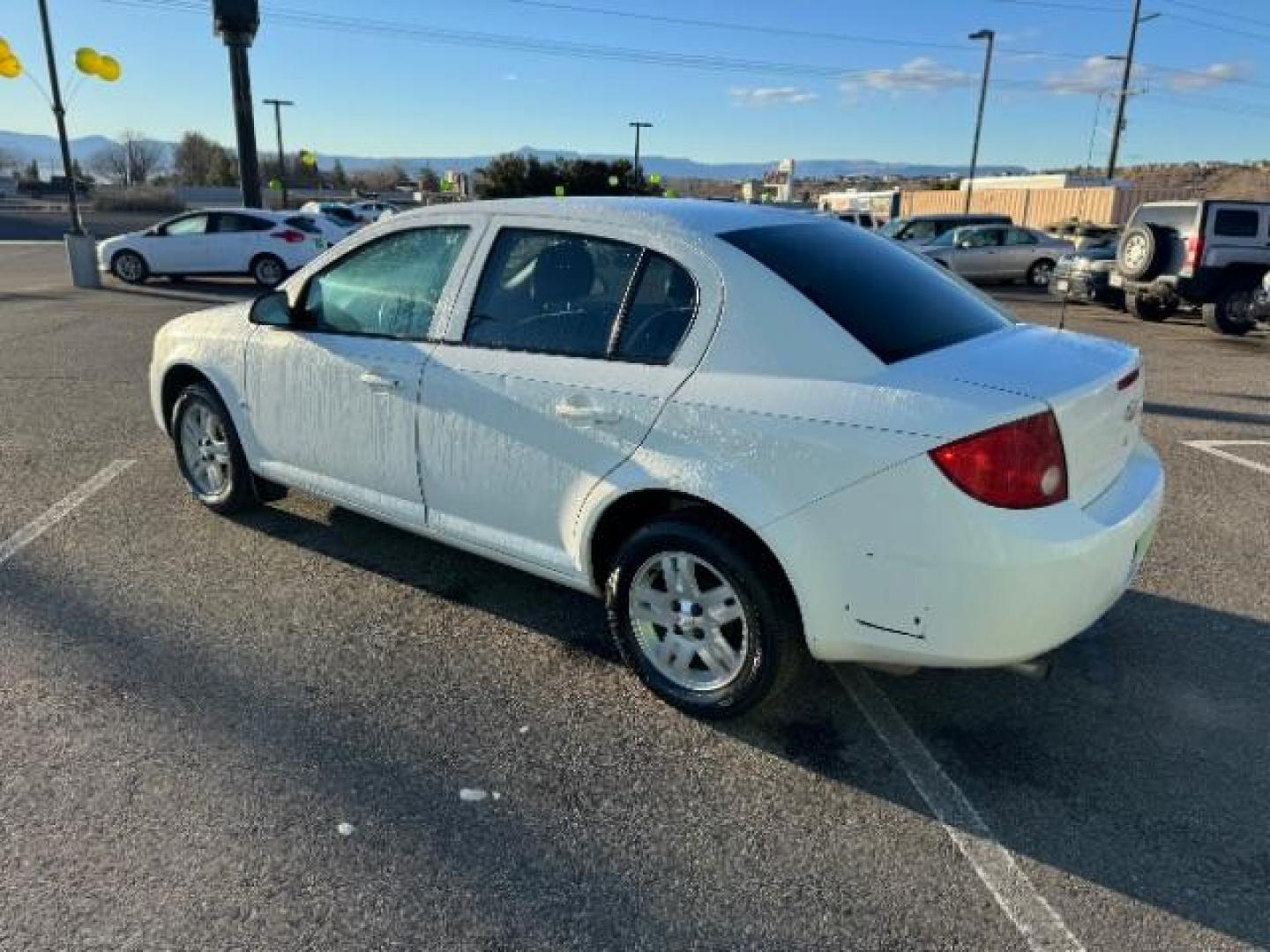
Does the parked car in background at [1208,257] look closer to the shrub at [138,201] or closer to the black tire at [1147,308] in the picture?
the black tire at [1147,308]

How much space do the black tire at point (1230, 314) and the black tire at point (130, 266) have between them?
59.4ft

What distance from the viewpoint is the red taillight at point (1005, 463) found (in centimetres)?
250

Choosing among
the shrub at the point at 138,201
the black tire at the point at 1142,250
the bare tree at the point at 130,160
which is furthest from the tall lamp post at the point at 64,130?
the bare tree at the point at 130,160

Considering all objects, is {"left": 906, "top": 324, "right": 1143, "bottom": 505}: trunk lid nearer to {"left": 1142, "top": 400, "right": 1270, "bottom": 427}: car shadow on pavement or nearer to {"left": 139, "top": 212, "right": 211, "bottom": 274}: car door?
{"left": 1142, "top": 400, "right": 1270, "bottom": 427}: car shadow on pavement

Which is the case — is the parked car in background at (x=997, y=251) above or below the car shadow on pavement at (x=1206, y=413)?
above

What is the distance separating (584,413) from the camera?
3115 millimetres

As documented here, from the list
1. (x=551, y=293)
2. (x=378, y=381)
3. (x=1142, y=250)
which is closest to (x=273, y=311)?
Result: (x=378, y=381)

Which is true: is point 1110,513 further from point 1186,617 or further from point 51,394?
point 51,394

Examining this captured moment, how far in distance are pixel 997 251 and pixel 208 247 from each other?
15.9m

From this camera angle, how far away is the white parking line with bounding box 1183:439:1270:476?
248 inches

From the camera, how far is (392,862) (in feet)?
8.04

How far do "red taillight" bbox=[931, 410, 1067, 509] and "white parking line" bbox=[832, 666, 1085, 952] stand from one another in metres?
0.90

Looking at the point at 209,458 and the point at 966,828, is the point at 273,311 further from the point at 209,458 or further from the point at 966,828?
the point at 966,828

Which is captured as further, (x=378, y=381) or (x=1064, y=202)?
(x=1064, y=202)
